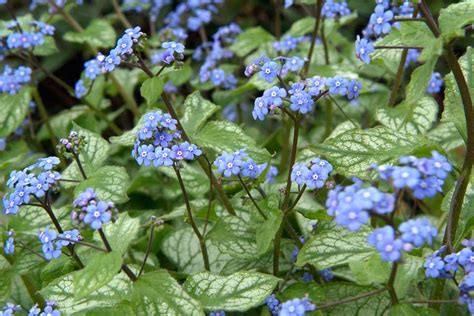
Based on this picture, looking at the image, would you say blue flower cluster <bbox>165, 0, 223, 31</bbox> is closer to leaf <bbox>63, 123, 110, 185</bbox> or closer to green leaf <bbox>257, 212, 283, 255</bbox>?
leaf <bbox>63, 123, 110, 185</bbox>

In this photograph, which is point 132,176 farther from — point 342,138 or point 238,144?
point 342,138

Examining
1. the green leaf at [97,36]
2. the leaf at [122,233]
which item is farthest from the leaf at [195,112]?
the green leaf at [97,36]

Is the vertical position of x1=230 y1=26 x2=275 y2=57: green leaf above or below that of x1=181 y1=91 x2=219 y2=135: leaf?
below

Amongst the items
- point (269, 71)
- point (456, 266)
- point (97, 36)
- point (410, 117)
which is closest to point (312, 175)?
point (269, 71)

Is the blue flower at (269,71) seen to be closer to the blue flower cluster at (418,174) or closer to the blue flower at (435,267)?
the blue flower cluster at (418,174)

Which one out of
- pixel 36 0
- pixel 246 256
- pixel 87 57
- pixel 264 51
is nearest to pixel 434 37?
pixel 246 256

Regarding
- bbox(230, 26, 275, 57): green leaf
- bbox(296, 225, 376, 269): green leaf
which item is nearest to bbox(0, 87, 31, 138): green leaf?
bbox(230, 26, 275, 57): green leaf
